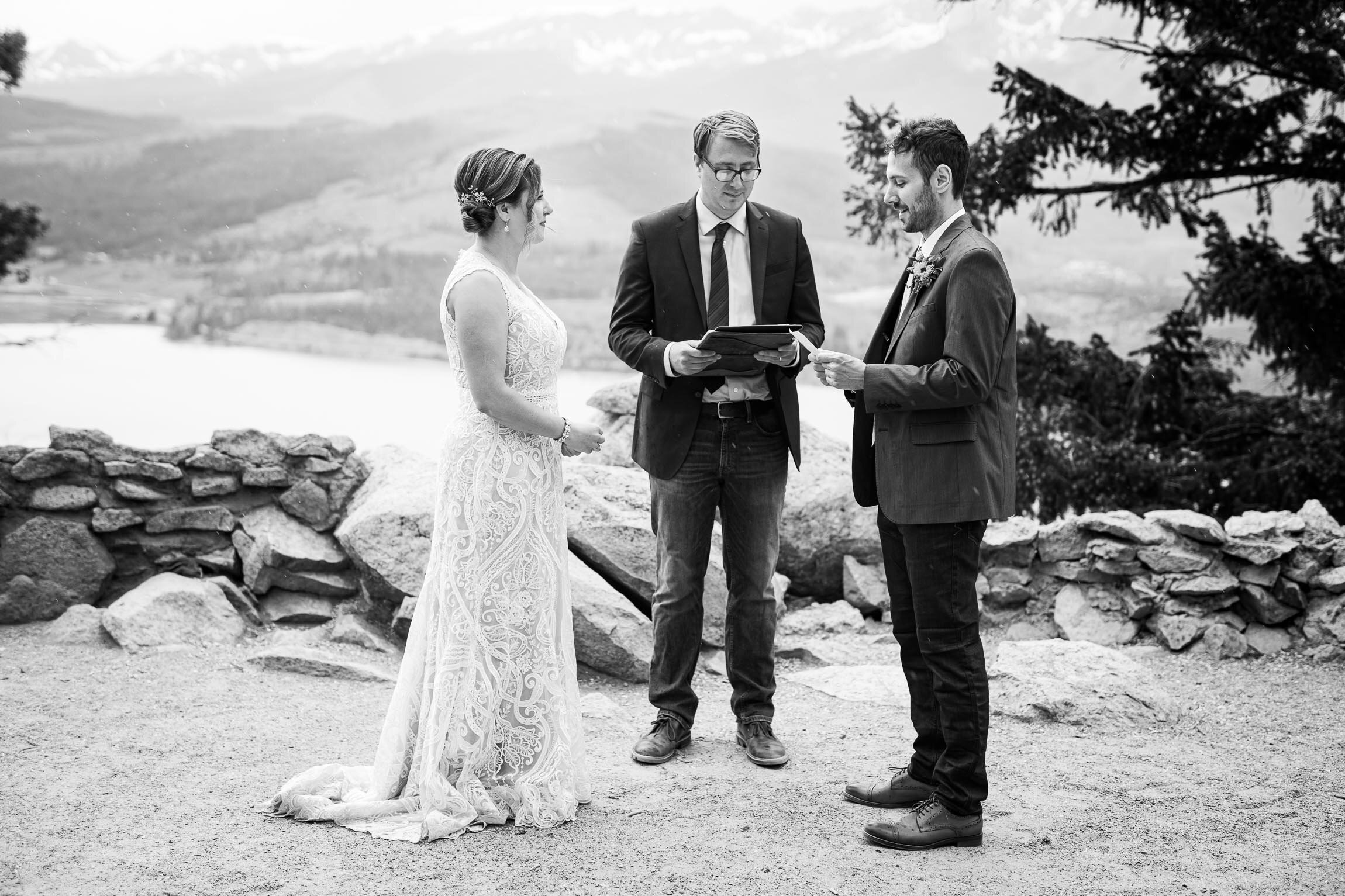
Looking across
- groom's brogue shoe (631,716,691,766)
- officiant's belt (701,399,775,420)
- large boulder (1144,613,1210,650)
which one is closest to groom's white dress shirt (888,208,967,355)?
officiant's belt (701,399,775,420)

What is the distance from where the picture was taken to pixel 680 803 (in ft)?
11.2

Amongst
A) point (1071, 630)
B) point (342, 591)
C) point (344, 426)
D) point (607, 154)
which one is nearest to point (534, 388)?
point (342, 591)

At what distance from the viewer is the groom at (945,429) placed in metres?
2.87

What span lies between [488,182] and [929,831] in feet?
7.48

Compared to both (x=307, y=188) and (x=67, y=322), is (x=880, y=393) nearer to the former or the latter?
(x=67, y=322)

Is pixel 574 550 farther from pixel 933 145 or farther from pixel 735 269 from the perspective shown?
pixel 933 145

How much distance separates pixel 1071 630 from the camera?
568cm

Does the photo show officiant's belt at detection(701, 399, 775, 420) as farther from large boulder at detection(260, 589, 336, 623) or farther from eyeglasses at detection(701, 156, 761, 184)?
large boulder at detection(260, 589, 336, 623)

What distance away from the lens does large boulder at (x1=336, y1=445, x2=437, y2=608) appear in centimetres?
542

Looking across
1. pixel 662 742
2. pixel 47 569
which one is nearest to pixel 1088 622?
pixel 662 742

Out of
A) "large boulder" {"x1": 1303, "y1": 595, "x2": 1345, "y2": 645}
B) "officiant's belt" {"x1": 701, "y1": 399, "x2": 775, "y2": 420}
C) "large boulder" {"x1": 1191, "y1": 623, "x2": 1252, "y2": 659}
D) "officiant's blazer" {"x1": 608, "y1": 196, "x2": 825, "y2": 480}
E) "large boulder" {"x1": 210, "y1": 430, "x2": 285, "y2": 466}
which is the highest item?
"officiant's blazer" {"x1": 608, "y1": 196, "x2": 825, "y2": 480}

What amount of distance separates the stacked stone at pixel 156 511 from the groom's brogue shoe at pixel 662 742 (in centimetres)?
255

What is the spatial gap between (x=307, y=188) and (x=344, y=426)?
114 inches

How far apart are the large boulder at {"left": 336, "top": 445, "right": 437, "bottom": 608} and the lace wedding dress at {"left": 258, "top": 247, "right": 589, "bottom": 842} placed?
2.14 metres
